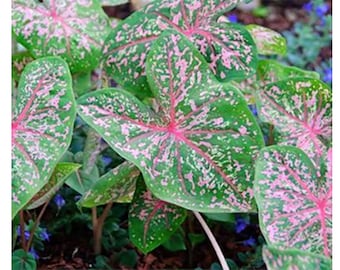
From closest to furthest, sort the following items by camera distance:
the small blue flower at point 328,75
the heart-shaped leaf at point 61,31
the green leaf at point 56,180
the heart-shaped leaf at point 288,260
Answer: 1. the heart-shaped leaf at point 288,260
2. the green leaf at point 56,180
3. the heart-shaped leaf at point 61,31
4. the small blue flower at point 328,75

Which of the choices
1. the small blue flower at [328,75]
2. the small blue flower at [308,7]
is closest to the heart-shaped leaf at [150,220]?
the small blue flower at [328,75]

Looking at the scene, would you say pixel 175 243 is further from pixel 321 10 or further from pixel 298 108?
pixel 321 10

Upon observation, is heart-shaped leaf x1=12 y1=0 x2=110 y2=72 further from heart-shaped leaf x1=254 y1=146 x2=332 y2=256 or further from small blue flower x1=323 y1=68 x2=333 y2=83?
small blue flower x1=323 y1=68 x2=333 y2=83

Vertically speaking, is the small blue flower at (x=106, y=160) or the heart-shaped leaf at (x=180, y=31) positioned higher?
the heart-shaped leaf at (x=180, y=31)

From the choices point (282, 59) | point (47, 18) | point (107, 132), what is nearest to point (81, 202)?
point (107, 132)

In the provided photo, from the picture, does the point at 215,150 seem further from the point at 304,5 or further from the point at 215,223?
the point at 304,5

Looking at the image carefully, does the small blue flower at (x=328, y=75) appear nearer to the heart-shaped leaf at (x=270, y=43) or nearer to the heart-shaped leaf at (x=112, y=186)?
the heart-shaped leaf at (x=270, y=43)

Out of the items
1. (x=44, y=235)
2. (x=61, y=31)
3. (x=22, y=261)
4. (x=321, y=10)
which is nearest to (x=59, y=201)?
(x=44, y=235)
